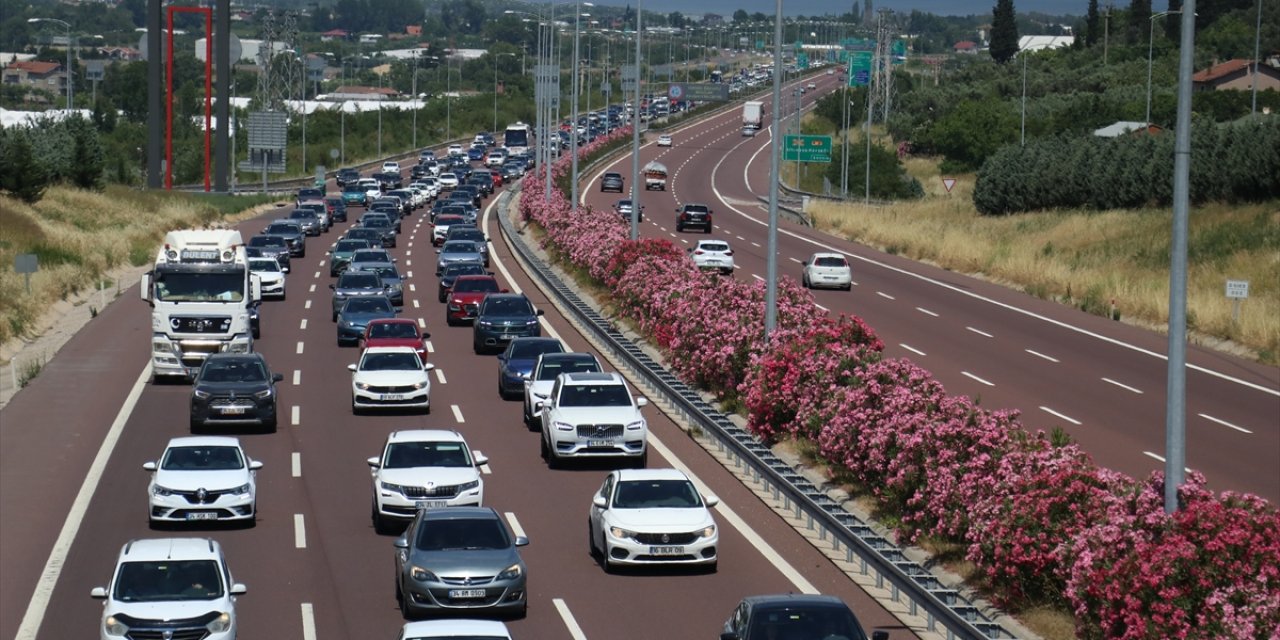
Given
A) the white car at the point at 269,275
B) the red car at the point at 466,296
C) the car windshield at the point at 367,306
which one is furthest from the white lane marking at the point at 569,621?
the white car at the point at 269,275

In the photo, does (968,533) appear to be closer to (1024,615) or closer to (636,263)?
(1024,615)

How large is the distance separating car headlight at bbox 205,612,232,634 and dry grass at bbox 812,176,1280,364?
108 feet

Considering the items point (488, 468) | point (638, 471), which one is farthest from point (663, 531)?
point (488, 468)

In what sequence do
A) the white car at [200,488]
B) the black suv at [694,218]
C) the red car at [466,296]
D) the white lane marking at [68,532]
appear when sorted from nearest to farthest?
the white lane marking at [68,532]
the white car at [200,488]
the red car at [466,296]
the black suv at [694,218]

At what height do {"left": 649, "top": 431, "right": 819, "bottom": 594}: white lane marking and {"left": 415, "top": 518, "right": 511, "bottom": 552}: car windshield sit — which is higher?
{"left": 415, "top": 518, "right": 511, "bottom": 552}: car windshield

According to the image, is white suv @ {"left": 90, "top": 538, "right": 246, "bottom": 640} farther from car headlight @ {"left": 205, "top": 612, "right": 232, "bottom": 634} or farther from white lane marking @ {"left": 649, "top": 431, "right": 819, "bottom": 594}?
white lane marking @ {"left": 649, "top": 431, "right": 819, "bottom": 594}

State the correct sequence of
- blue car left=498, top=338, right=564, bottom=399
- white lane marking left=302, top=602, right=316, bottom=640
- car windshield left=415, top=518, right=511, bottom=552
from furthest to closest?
1. blue car left=498, top=338, right=564, bottom=399
2. car windshield left=415, top=518, right=511, bottom=552
3. white lane marking left=302, top=602, right=316, bottom=640

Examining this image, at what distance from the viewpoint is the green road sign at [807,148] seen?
10519cm

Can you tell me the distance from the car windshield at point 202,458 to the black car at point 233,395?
264 inches

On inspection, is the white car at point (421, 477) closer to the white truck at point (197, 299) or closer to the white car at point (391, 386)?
the white car at point (391, 386)

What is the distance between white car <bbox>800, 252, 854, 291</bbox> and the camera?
6044 cm

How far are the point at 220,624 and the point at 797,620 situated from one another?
246 inches

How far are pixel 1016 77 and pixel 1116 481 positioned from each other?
6540 inches

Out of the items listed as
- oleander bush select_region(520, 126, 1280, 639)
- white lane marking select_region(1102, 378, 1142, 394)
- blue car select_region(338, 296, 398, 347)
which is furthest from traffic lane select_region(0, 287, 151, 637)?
white lane marking select_region(1102, 378, 1142, 394)
